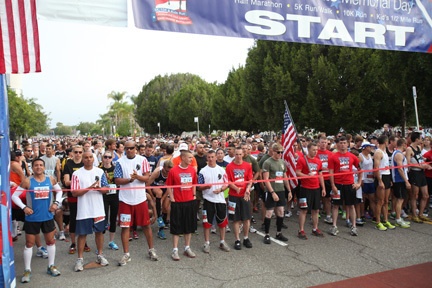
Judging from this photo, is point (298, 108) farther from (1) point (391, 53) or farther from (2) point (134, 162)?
(2) point (134, 162)

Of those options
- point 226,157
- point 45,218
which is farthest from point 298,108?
point 45,218

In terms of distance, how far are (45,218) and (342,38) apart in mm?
5089

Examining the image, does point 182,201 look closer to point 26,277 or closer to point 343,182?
point 26,277

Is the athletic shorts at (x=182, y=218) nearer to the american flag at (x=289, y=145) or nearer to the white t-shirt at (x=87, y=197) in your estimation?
the white t-shirt at (x=87, y=197)

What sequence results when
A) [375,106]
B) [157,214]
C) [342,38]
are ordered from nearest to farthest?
1. [342,38]
2. [157,214]
3. [375,106]

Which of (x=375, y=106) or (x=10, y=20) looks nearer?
(x=10, y=20)

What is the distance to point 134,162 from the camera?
570 cm

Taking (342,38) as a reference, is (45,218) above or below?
below

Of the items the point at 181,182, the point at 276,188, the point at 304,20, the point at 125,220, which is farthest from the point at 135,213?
the point at 304,20

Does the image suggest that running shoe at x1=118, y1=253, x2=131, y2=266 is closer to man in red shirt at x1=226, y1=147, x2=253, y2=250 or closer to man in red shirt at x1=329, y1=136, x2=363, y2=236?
man in red shirt at x1=226, y1=147, x2=253, y2=250

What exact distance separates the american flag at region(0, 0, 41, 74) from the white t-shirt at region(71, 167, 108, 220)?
2.25m

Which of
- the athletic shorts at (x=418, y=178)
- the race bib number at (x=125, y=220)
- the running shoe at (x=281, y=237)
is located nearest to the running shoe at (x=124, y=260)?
the race bib number at (x=125, y=220)

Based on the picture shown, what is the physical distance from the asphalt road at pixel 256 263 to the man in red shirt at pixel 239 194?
44 cm

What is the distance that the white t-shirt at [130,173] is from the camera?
5590 mm
